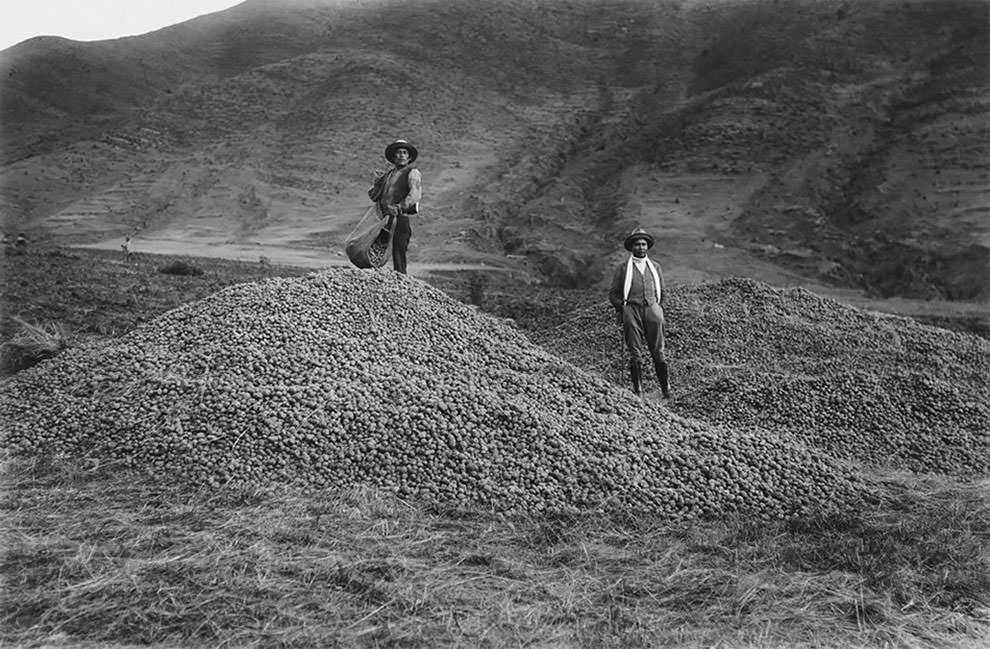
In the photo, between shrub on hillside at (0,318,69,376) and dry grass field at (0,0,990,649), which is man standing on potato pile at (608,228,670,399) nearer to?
dry grass field at (0,0,990,649)

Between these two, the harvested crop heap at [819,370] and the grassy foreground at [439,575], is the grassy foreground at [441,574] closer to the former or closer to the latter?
the grassy foreground at [439,575]

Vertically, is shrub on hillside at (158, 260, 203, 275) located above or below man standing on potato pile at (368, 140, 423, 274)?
below

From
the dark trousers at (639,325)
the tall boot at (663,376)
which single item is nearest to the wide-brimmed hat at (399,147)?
the dark trousers at (639,325)

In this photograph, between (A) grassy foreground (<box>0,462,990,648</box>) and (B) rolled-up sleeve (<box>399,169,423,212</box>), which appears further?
(B) rolled-up sleeve (<box>399,169,423,212</box>)

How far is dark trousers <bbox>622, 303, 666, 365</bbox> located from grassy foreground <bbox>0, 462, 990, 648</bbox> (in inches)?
111

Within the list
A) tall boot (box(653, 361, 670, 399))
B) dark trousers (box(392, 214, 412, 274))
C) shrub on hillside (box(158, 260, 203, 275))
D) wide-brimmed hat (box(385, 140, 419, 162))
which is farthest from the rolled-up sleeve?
shrub on hillside (box(158, 260, 203, 275))

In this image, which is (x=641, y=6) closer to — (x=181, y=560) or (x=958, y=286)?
(x=958, y=286)

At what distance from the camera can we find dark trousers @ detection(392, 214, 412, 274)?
281 inches

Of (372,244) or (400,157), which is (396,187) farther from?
(372,244)

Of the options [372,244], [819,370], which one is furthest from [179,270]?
[819,370]

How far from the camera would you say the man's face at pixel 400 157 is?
23.2ft

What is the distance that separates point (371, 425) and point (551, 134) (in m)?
27.3

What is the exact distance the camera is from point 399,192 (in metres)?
7.03

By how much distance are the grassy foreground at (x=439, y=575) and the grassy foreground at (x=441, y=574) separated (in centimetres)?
1
